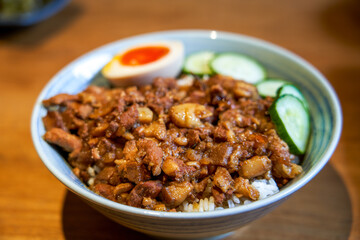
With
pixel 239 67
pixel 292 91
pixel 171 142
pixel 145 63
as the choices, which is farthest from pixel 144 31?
pixel 171 142

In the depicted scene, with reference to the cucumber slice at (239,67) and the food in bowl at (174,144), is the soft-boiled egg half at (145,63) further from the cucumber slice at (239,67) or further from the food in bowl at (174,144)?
the cucumber slice at (239,67)

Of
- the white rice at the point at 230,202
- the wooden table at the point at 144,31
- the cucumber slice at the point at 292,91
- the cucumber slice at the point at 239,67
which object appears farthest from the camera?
the cucumber slice at the point at 239,67

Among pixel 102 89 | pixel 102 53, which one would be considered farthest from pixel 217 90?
pixel 102 53

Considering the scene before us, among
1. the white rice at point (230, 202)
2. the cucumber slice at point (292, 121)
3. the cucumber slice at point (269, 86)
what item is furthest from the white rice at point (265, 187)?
the cucumber slice at point (269, 86)

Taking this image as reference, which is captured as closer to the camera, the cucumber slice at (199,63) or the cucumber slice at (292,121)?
the cucumber slice at (292,121)

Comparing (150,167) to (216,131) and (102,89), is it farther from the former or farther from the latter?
(102,89)
